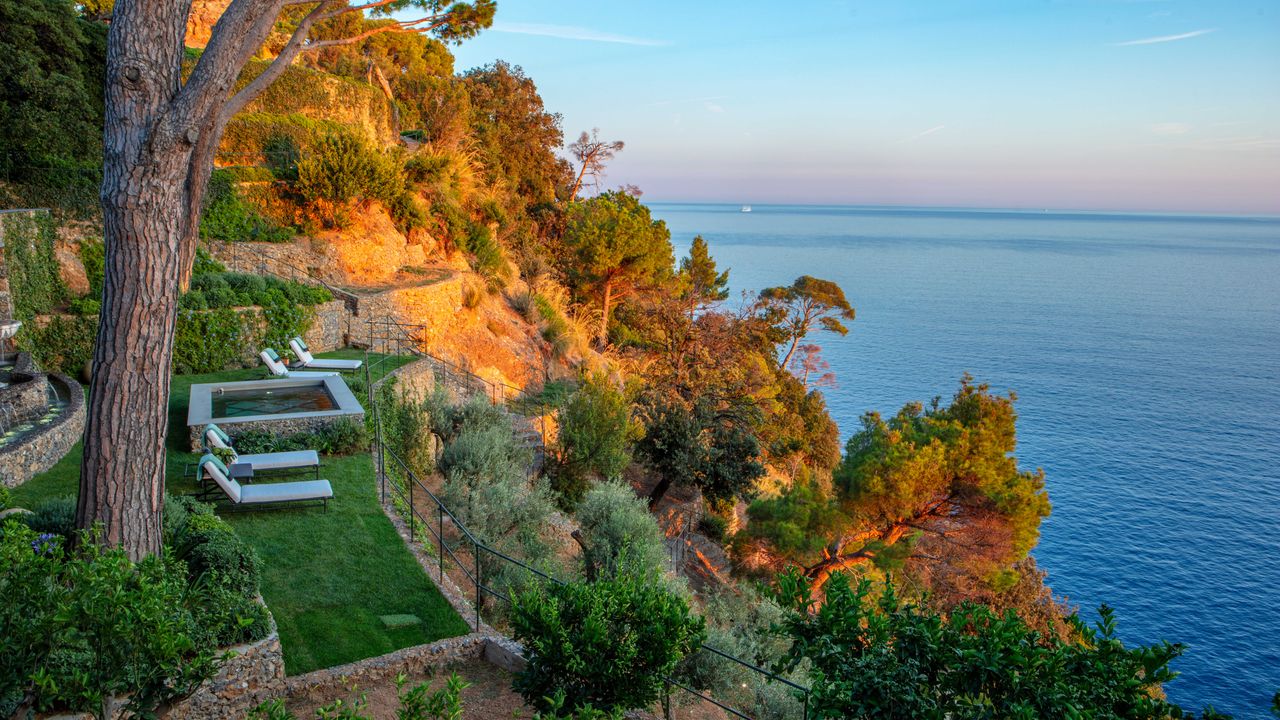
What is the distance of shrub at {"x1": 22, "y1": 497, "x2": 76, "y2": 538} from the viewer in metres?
6.58

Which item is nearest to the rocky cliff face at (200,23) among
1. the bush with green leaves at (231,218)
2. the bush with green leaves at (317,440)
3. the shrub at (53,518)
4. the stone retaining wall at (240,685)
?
the bush with green leaves at (231,218)

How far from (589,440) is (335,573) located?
9.43 meters

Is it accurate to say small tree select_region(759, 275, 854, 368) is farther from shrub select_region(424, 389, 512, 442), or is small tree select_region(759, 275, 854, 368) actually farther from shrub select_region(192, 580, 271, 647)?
shrub select_region(192, 580, 271, 647)

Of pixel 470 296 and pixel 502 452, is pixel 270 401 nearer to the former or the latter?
pixel 502 452

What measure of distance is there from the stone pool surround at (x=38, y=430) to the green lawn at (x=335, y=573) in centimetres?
15

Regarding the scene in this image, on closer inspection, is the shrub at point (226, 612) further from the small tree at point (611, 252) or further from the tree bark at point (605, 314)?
the tree bark at point (605, 314)

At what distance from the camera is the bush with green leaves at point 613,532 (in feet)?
38.0

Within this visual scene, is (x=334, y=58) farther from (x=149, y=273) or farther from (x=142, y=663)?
(x=142, y=663)

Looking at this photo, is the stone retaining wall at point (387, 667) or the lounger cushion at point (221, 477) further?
the lounger cushion at point (221, 477)

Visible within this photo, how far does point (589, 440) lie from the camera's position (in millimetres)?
17625

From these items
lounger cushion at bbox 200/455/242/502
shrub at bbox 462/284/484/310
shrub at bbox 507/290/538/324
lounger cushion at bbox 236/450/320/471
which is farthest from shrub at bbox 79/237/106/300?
shrub at bbox 507/290/538/324

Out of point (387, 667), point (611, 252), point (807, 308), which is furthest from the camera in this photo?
point (807, 308)

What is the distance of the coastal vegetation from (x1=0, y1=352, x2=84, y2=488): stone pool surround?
0.45m

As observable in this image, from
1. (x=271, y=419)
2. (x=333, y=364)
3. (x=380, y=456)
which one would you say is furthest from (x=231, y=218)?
(x=380, y=456)
